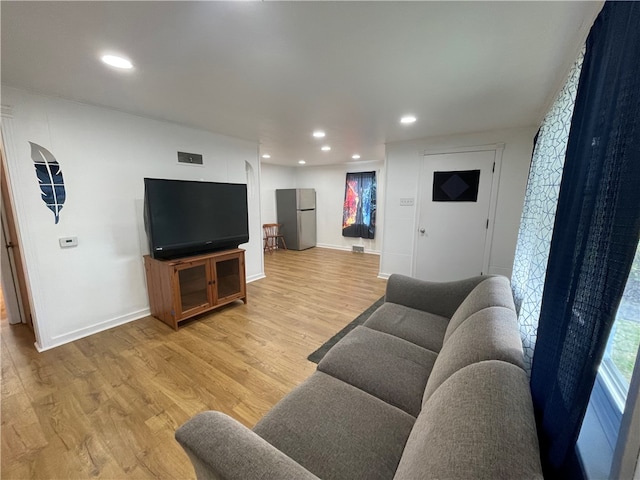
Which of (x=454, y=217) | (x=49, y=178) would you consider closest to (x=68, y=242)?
(x=49, y=178)

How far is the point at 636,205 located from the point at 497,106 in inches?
96.4

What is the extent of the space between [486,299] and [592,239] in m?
0.97

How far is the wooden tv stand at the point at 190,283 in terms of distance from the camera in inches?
106

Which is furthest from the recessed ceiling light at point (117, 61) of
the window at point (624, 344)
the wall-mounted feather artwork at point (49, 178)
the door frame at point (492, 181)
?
the door frame at point (492, 181)

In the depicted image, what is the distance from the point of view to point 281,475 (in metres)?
0.74

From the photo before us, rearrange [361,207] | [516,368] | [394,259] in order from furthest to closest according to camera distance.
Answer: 1. [361,207]
2. [394,259]
3. [516,368]

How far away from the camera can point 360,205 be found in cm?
641

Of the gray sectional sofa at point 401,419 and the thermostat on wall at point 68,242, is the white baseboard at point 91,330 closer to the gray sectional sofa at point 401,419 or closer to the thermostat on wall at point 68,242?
the thermostat on wall at point 68,242

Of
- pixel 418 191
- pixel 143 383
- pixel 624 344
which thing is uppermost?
pixel 418 191

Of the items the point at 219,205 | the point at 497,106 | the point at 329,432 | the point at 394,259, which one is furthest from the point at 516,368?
the point at 394,259

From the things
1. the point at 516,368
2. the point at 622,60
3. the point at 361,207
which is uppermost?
the point at 622,60

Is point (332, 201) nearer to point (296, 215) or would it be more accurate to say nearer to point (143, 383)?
point (296, 215)

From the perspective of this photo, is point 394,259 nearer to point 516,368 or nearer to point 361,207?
point 361,207

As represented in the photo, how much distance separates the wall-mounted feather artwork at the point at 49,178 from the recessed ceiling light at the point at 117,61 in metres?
1.23
